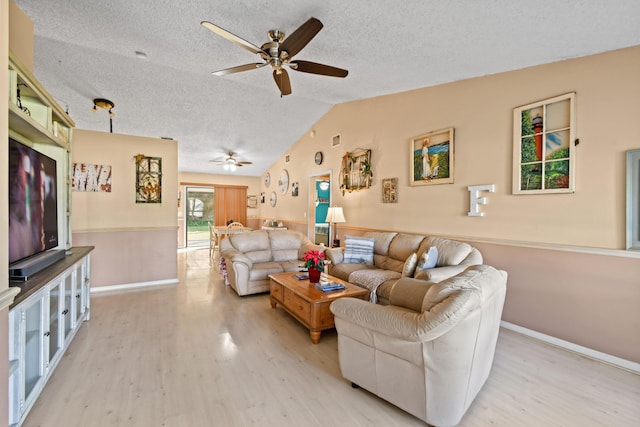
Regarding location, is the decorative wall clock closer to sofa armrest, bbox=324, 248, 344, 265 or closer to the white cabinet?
sofa armrest, bbox=324, 248, 344, 265

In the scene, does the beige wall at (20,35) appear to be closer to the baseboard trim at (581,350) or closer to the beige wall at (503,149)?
the beige wall at (503,149)

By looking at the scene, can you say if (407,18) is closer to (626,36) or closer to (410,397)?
(626,36)

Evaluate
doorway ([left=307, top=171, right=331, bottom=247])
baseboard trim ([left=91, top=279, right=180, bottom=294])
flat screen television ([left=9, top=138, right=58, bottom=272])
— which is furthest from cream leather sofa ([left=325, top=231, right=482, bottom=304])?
flat screen television ([left=9, top=138, right=58, bottom=272])

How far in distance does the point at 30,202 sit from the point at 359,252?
3.57 metres

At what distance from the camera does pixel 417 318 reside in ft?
4.98

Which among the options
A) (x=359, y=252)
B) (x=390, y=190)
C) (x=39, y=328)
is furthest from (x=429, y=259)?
(x=39, y=328)

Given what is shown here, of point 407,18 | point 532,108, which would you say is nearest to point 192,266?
point 407,18

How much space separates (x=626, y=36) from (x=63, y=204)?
17.3 ft

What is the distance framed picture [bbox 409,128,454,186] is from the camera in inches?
145

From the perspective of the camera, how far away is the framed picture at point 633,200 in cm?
229

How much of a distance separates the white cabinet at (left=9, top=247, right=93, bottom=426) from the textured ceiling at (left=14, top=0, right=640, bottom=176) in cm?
229

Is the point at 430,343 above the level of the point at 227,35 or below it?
below

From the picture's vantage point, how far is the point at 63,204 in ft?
9.33

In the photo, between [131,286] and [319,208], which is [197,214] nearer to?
[319,208]
